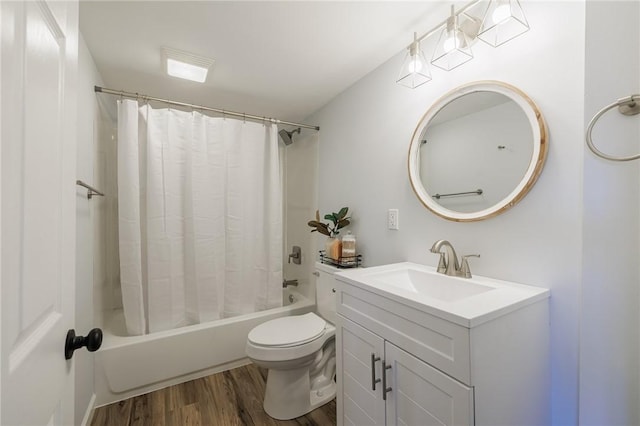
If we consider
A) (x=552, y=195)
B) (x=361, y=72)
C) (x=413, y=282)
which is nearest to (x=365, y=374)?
(x=413, y=282)

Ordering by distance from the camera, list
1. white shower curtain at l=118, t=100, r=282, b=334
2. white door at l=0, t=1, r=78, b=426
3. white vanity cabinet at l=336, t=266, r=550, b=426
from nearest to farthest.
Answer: white door at l=0, t=1, r=78, b=426, white vanity cabinet at l=336, t=266, r=550, b=426, white shower curtain at l=118, t=100, r=282, b=334

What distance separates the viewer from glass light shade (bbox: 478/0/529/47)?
1.06 metres

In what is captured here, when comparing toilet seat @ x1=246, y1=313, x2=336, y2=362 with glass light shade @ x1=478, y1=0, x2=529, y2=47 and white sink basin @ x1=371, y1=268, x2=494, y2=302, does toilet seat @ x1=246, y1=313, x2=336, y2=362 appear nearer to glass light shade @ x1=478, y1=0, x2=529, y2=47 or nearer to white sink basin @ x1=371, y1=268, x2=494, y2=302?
white sink basin @ x1=371, y1=268, x2=494, y2=302

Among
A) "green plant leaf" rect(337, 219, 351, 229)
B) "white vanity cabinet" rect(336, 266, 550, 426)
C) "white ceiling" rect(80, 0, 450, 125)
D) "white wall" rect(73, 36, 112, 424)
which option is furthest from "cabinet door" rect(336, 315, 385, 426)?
"white ceiling" rect(80, 0, 450, 125)

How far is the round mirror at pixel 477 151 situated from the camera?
1103 mm

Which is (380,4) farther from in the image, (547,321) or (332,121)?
(547,321)

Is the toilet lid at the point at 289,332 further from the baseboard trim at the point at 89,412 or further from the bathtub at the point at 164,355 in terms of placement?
the baseboard trim at the point at 89,412

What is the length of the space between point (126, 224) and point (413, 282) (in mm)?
1788

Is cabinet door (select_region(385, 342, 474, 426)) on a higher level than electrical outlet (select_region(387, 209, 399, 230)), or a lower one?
lower

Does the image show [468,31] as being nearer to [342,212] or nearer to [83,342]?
[342,212]

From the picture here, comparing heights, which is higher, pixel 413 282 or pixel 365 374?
pixel 413 282

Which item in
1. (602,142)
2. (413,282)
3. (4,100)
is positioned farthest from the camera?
(413,282)

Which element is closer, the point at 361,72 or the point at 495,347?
the point at 495,347

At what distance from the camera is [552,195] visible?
103 centimetres
